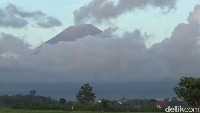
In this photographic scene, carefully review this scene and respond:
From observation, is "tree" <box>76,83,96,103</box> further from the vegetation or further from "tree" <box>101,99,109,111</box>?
"tree" <box>101,99,109,111</box>

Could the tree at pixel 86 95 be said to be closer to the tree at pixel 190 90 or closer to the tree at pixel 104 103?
the tree at pixel 104 103

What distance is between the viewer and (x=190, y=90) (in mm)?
34031

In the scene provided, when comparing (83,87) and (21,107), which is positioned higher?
(83,87)

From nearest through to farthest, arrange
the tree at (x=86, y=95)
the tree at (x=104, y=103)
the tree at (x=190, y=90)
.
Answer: the tree at (x=190, y=90)
the tree at (x=104, y=103)
the tree at (x=86, y=95)

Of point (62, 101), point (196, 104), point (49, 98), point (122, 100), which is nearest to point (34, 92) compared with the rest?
point (49, 98)

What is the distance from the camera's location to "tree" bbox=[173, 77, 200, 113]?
33.7 metres

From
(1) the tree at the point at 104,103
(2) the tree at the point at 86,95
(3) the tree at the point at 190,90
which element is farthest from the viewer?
(2) the tree at the point at 86,95

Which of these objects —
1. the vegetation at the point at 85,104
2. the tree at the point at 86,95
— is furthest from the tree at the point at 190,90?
the tree at the point at 86,95

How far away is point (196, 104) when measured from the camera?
114 feet

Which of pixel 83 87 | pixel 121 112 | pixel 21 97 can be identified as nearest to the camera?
pixel 121 112

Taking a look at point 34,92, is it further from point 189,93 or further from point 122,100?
point 189,93

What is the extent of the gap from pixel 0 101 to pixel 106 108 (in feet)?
194

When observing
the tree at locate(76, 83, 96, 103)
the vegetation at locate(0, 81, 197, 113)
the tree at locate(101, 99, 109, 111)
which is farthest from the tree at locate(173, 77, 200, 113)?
the tree at locate(76, 83, 96, 103)

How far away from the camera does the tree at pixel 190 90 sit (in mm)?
33744
